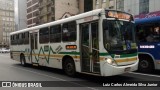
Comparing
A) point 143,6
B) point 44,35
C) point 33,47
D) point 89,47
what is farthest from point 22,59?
point 143,6

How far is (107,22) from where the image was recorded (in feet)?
32.8

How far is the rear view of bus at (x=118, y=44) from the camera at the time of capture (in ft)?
32.2

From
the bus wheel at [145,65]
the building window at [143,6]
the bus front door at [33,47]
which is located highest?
the building window at [143,6]

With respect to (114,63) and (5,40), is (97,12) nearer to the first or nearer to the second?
(114,63)

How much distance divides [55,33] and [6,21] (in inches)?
5318

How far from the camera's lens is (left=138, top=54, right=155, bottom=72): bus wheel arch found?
13.0 metres

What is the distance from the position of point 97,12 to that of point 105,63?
2117mm

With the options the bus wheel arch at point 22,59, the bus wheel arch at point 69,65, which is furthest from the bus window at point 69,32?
the bus wheel arch at point 22,59

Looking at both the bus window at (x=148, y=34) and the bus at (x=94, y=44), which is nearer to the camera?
the bus at (x=94, y=44)

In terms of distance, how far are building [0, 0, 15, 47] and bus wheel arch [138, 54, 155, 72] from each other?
419 feet

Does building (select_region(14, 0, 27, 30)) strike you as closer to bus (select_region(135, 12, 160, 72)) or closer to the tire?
bus (select_region(135, 12, 160, 72))

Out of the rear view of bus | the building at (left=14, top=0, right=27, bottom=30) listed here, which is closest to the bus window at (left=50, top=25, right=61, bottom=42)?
the rear view of bus

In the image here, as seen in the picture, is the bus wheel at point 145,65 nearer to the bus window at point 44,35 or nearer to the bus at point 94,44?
the bus at point 94,44

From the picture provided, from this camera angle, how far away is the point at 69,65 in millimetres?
12430
